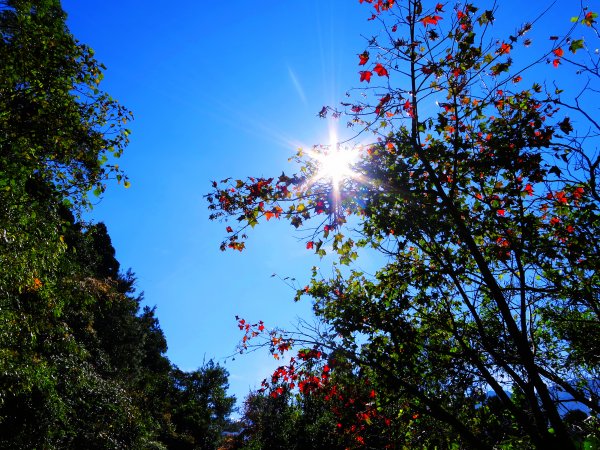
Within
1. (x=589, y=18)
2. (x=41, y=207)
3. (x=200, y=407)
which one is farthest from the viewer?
(x=200, y=407)

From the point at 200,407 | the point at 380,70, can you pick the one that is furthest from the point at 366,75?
the point at 200,407

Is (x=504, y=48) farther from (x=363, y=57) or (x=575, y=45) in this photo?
(x=363, y=57)

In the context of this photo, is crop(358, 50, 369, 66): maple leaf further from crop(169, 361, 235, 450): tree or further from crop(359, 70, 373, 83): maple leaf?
crop(169, 361, 235, 450): tree

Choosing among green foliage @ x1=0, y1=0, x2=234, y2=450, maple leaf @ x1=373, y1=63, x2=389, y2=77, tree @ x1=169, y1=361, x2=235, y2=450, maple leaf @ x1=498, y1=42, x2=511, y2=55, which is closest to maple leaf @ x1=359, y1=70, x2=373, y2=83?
maple leaf @ x1=373, y1=63, x2=389, y2=77

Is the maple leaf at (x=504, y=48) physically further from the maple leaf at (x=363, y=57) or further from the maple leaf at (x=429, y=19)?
the maple leaf at (x=363, y=57)

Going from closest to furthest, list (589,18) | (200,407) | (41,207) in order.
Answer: (589,18), (41,207), (200,407)

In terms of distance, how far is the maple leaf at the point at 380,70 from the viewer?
16.6 feet

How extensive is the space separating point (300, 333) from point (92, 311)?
19062mm

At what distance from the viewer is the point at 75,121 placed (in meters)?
6.68

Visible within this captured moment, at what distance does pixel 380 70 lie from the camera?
511cm

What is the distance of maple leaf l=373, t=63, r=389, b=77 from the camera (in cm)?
507

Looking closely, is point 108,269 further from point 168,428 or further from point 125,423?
point 125,423

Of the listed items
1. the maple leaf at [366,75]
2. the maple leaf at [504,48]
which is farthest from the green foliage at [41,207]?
the maple leaf at [504,48]

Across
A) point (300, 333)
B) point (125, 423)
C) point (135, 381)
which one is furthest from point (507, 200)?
point (135, 381)
